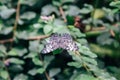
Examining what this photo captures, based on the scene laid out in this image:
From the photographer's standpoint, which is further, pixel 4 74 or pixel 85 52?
pixel 4 74

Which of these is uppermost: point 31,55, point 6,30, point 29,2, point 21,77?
point 29,2

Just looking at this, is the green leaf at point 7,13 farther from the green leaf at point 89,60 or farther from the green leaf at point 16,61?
the green leaf at point 89,60

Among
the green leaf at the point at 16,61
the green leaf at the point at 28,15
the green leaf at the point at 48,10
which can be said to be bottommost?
the green leaf at the point at 16,61

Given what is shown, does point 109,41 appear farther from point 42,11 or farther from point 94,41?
point 42,11

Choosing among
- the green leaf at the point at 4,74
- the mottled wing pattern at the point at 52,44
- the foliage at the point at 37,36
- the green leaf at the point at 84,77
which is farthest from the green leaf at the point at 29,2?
the green leaf at the point at 84,77

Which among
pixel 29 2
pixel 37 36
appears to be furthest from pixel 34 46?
pixel 29 2

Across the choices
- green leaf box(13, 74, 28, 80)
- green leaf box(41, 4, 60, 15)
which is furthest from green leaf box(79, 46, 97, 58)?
green leaf box(41, 4, 60, 15)

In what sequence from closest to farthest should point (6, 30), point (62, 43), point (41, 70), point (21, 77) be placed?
point (62, 43) < point (41, 70) < point (21, 77) < point (6, 30)

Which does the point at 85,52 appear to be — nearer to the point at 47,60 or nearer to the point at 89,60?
the point at 89,60

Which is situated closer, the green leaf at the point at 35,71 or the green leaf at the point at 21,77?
the green leaf at the point at 35,71
